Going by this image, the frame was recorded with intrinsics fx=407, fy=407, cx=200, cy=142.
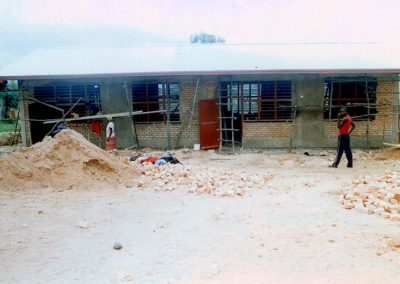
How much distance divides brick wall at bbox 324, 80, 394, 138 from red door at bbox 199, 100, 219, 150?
162 inches

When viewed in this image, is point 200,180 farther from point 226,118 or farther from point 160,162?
point 226,118

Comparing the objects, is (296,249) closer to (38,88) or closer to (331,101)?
(331,101)

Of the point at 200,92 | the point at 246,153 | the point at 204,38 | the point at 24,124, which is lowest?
the point at 246,153

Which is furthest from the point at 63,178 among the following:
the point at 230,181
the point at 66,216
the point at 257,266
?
the point at 257,266

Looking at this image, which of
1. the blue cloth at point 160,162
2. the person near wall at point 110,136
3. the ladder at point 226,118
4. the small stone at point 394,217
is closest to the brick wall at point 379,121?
the ladder at point 226,118

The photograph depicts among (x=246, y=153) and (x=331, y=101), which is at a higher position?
(x=331, y=101)

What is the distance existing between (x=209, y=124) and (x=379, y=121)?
248 inches

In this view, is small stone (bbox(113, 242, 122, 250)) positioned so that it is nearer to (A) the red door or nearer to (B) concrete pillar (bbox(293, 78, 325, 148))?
(A) the red door

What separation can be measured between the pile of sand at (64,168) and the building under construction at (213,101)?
5.07 m

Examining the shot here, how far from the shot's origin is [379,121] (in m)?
15.1

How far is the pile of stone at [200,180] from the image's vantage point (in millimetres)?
8758

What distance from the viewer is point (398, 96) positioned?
48.8 ft

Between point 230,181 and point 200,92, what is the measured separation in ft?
22.2

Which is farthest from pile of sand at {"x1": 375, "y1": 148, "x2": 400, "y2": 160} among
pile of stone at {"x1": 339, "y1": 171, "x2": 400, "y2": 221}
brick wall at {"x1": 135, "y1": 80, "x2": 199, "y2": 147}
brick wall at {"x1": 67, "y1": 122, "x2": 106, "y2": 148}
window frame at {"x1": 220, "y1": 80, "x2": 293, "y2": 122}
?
brick wall at {"x1": 67, "y1": 122, "x2": 106, "y2": 148}
